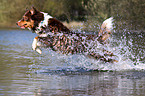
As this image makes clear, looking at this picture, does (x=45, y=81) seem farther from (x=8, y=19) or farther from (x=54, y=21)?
(x=8, y=19)

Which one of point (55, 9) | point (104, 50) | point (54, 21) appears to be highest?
point (55, 9)

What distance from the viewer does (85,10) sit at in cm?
4734

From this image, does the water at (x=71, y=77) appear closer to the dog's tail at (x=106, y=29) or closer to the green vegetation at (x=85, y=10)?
the dog's tail at (x=106, y=29)

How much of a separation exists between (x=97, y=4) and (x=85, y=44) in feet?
93.8

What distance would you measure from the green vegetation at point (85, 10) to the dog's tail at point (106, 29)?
77.7 ft

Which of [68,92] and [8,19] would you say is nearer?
[68,92]

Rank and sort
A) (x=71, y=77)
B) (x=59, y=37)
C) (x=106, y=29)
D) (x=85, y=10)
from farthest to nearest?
(x=85, y=10)
(x=59, y=37)
(x=106, y=29)
(x=71, y=77)

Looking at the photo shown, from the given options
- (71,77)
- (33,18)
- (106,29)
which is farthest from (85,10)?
(71,77)

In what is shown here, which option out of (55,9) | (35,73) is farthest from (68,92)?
(55,9)

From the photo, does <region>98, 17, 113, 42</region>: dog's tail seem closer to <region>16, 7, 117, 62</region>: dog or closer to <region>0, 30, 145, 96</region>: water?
<region>16, 7, 117, 62</region>: dog

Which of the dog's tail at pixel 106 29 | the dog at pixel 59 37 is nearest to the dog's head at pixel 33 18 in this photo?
the dog at pixel 59 37

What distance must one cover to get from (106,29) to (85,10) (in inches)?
1358

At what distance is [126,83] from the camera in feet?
34.7

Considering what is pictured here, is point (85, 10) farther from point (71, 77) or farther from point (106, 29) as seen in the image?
point (71, 77)
